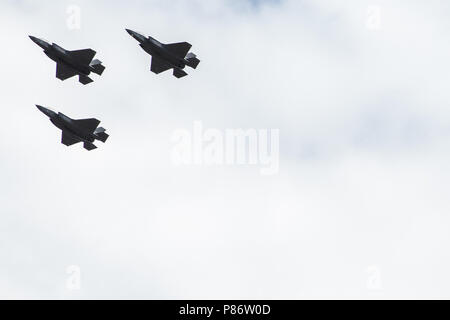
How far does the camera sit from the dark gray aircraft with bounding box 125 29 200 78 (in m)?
125

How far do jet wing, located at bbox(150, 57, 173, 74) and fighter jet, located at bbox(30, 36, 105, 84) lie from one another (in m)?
8.92

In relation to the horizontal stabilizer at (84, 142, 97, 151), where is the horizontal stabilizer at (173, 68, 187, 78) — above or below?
above

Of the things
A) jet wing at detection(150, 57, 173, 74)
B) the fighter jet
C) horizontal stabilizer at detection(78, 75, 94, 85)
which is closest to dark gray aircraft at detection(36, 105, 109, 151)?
horizontal stabilizer at detection(78, 75, 94, 85)

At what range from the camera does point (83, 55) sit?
4852 inches

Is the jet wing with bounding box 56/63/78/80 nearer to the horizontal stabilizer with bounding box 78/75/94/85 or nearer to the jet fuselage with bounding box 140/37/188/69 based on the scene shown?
the horizontal stabilizer with bounding box 78/75/94/85

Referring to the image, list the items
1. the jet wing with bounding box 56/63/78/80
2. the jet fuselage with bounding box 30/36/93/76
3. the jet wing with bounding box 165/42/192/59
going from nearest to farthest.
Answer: the jet fuselage with bounding box 30/36/93/76, the jet wing with bounding box 165/42/192/59, the jet wing with bounding box 56/63/78/80

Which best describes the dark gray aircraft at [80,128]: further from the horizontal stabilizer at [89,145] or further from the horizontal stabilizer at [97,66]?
the horizontal stabilizer at [97,66]

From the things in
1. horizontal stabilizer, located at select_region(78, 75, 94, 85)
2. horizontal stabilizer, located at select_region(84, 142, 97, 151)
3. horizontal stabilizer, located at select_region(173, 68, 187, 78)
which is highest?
horizontal stabilizer, located at select_region(173, 68, 187, 78)

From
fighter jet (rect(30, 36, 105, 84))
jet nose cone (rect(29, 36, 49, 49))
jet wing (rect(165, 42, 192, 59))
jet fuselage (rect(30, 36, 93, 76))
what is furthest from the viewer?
jet wing (rect(165, 42, 192, 59))

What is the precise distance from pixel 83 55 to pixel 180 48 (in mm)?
14380

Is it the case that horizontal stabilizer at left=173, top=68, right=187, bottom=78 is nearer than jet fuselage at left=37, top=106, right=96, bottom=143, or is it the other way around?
jet fuselage at left=37, top=106, right=96, bottom=143
